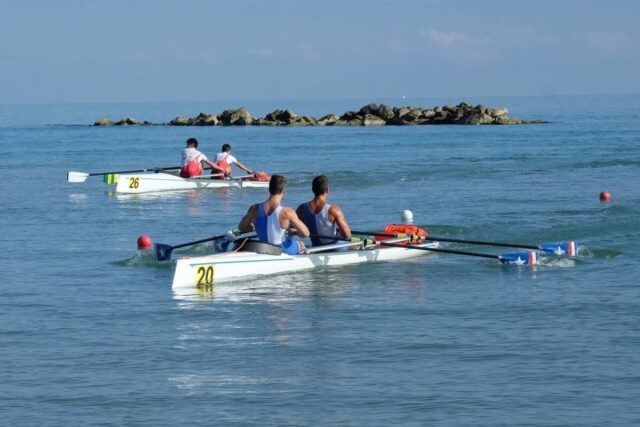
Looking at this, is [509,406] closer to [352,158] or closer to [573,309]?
[573,309]

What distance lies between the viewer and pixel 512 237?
2275cm

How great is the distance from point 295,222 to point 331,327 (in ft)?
10.9

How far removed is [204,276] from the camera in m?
16.8

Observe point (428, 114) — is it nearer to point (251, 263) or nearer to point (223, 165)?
point (223, 165)

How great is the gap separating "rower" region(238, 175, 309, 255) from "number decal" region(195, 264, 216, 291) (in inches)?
35.7

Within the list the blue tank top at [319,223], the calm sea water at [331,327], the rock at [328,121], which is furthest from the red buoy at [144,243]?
the rock at [328,121]

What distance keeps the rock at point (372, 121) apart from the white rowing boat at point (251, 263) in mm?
75726

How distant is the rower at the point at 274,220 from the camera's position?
16.9m

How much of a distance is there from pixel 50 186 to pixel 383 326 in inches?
984

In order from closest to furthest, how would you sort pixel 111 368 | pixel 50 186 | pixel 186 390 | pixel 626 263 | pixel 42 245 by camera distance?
pixel 186 390, pixel 111 368, pixel 626 263, pixel 42 245, pixel 50 186

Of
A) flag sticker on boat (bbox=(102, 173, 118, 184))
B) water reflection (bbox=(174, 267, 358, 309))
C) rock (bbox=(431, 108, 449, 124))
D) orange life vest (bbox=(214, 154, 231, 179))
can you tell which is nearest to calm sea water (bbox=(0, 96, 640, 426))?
water reflection (bbox=(174, 267, 358, 309))

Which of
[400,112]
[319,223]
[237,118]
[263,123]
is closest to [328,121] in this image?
[400,112]

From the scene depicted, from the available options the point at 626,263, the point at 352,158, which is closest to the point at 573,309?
the point at 626,263

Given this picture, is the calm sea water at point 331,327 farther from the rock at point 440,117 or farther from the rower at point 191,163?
the rock at point 440,117
